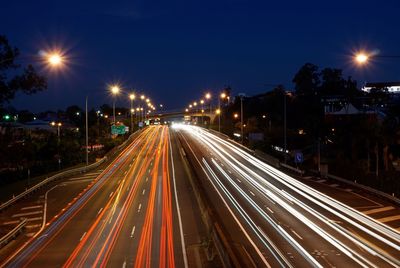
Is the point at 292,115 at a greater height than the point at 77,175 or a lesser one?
greater

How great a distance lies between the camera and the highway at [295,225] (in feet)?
74.0

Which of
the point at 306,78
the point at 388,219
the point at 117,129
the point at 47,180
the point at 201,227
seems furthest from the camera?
the point at 306,78

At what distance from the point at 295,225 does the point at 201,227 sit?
17.7ft

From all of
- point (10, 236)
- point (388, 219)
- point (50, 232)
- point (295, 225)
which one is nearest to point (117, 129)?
point (50, 232)

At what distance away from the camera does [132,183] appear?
52.4m

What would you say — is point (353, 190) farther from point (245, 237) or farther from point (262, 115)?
point (262, 115)

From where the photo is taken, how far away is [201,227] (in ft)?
100

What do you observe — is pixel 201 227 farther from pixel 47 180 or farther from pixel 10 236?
pixel 47 180

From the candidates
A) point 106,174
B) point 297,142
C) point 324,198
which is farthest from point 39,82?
point 297,142

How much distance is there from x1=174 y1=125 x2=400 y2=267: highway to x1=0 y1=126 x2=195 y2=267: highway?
360 cm

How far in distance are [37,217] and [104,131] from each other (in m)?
114

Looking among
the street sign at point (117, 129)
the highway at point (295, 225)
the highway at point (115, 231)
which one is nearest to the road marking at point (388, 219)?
the highway at point (295, 225)

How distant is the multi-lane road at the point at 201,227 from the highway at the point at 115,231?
0.18 feet

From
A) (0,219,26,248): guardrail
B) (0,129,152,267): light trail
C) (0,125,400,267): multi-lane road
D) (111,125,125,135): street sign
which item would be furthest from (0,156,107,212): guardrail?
(111,125,125,135): street sign
